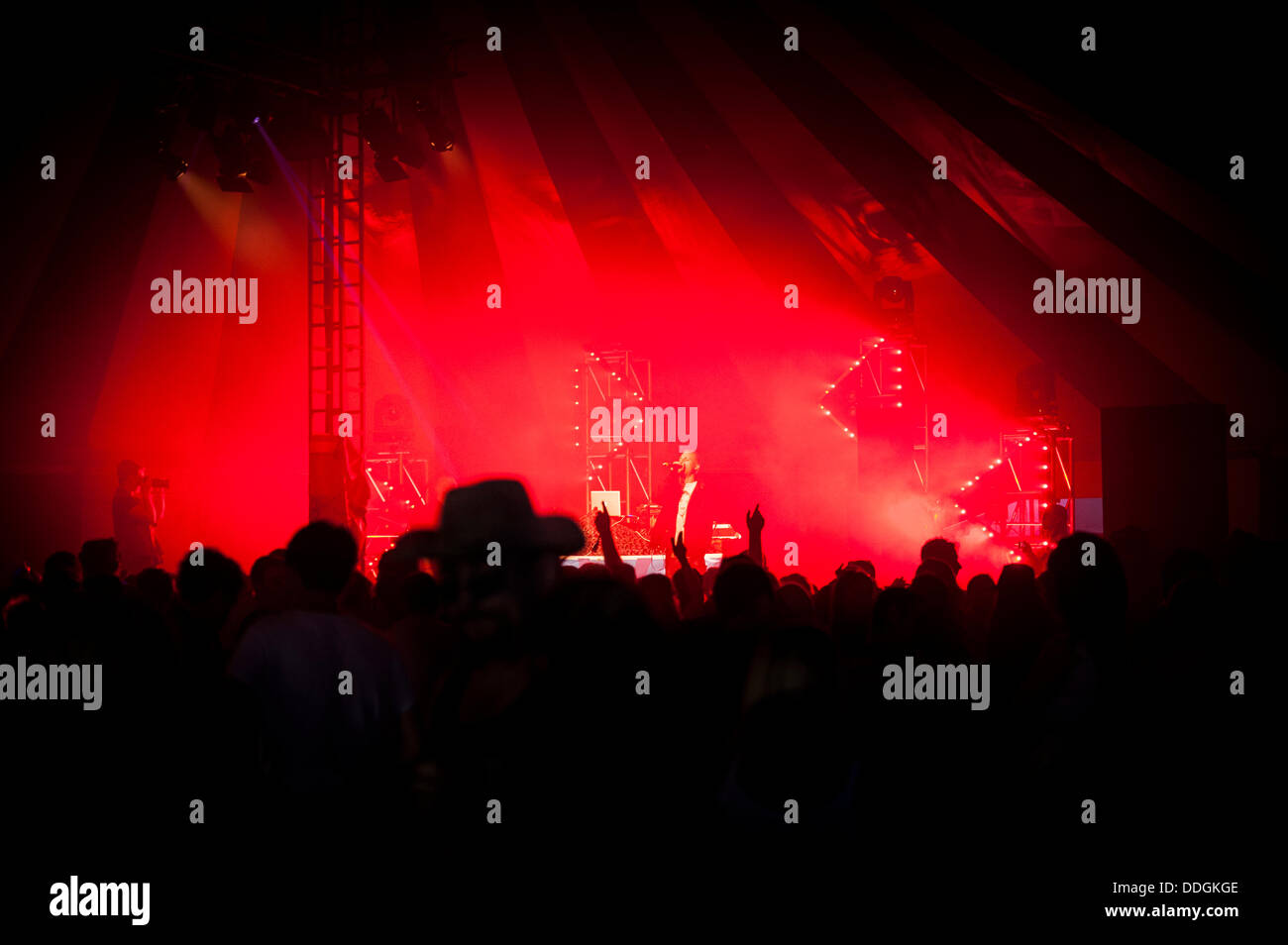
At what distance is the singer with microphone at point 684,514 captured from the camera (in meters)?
9.97

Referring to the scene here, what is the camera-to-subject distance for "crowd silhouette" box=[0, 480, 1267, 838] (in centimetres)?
147

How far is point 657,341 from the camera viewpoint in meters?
13.0

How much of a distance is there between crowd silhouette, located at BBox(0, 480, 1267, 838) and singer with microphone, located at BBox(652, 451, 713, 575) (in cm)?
642

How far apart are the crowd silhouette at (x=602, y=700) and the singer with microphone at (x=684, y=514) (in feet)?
21.1

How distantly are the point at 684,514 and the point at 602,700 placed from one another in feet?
28.0

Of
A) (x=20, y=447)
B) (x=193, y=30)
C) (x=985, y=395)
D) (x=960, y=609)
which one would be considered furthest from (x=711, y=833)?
(x=985, y=395)

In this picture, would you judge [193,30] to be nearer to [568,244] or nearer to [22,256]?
[22,256]

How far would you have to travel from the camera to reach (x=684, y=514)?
1000 cm
